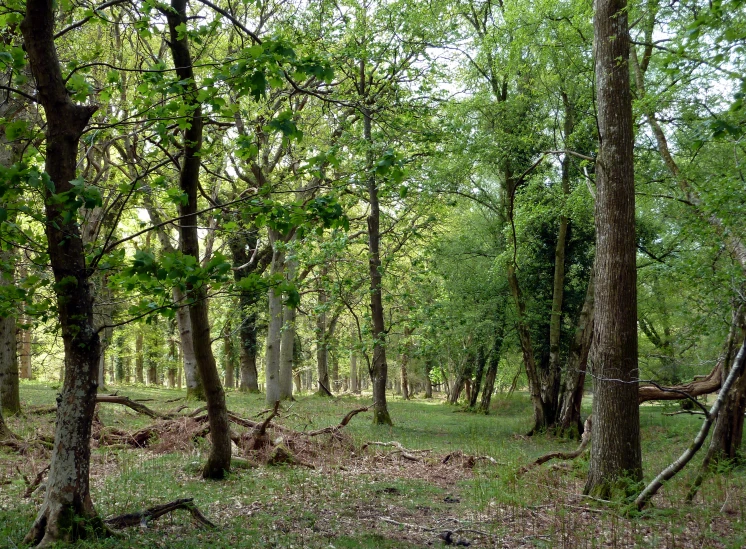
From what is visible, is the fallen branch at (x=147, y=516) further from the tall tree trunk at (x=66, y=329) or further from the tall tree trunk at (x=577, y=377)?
the tall tree trunk at (x=577, y=377)

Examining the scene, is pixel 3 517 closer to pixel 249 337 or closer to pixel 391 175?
pixel 391 175

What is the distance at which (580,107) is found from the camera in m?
17.3

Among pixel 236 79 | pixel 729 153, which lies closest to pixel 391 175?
pixel 236 79

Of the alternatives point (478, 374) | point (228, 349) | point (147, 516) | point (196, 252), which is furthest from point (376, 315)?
point (228, 349)

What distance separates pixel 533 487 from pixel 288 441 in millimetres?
5133

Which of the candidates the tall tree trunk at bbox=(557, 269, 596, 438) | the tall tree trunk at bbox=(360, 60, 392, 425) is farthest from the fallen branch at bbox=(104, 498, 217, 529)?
the tall tree trunk at bbox=(557, 269, 596, 438)

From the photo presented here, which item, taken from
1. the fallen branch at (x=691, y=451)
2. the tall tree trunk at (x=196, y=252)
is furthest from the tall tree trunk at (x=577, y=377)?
the tall tree trunk at (x=196, y=252)

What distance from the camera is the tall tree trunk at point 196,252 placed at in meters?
7.02

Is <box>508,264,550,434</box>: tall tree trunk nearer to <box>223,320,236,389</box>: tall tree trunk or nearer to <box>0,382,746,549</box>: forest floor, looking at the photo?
<box>0,382,746,549</box>: forest floor

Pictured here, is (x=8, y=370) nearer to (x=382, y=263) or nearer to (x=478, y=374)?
(x=382, y=263)

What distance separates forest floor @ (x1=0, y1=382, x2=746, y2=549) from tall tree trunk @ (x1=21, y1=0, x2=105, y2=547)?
0.35 meters

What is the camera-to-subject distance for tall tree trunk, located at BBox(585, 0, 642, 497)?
24.5 ft

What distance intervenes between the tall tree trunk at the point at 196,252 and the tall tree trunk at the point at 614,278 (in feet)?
17.2

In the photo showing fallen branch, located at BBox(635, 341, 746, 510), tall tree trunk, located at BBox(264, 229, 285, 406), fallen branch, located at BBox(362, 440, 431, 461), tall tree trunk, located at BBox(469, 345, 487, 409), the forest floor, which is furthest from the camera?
tall tree trunk, located at BBox(469, 345, 487, 409)
